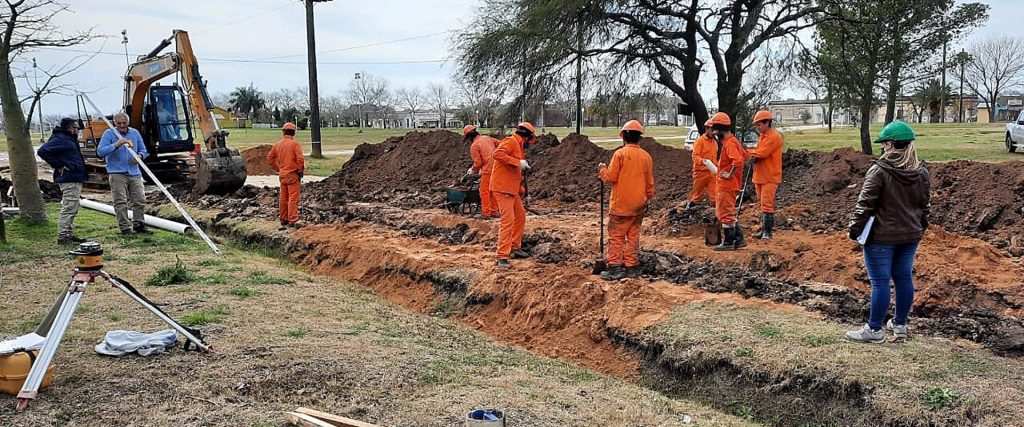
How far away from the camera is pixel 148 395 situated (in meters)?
4.65

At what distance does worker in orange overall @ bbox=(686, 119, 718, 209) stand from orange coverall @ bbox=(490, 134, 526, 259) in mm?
2752

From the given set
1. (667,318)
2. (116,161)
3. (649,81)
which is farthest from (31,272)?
(649,81)

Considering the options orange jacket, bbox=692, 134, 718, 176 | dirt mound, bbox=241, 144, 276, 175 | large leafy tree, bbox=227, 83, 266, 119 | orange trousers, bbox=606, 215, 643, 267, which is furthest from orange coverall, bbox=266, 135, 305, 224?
large leafy tree, bbox=227, 83, 266, 119

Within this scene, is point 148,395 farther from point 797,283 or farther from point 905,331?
point 797,283

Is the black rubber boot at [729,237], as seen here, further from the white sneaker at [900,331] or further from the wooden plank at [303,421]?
→ the wooden plank at [303,421]

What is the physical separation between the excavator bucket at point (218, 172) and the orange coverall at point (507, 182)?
10.3 meters

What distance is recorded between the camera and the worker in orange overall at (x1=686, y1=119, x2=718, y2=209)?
1031 centimetres

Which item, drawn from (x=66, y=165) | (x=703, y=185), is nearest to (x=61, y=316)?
(x=66, y=165)

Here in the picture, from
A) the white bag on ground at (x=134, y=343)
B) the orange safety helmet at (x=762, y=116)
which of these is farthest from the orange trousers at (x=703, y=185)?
the white bag on ground at (x=134, y=343)

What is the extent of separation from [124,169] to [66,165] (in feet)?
2.91

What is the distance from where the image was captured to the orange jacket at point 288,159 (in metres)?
11.6

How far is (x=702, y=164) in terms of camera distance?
10.8m

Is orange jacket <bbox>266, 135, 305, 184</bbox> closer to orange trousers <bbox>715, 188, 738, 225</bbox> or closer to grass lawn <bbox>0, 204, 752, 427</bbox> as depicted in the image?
grass lawn <bbox>0, 204, 752, 427</bbox>

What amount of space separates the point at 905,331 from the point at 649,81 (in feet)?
44.3
